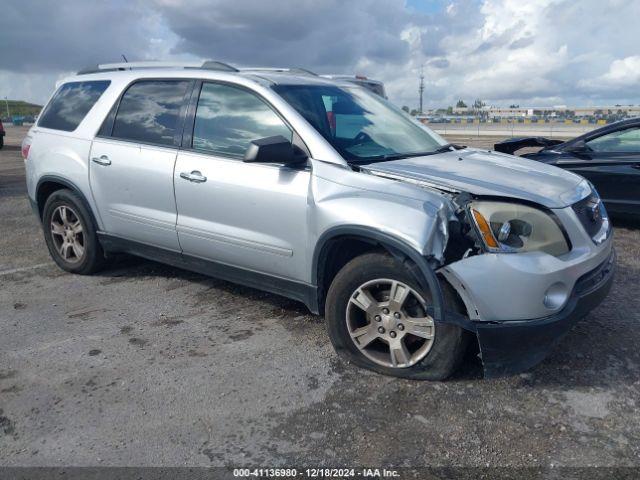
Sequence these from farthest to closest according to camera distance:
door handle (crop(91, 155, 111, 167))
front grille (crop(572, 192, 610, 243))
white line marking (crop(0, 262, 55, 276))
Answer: white line marking (crop(0, 262, 55, 276)) < door handle (crop(91, 155, 111, 167)) < front grille (crop(572, 192, 610, 243))

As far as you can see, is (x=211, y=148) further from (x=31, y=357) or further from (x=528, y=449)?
(x=528, y=449)

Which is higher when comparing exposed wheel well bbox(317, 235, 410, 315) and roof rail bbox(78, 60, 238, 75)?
roof rail bbox(78, 60, 238, 75)

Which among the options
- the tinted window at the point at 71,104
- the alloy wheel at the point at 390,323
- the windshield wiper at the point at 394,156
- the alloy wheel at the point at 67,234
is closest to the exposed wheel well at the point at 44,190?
the alloy wheel at the point at 67,234

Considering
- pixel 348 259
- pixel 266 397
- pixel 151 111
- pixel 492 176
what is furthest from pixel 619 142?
pixel 266 397

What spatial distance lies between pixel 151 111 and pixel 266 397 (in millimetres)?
2584

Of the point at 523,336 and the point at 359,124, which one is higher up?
the point at 359,124

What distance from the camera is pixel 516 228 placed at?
3.15m

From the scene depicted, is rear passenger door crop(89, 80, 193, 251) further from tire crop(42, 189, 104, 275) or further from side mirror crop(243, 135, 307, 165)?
side mirror crop(243, 135, 307, 165)

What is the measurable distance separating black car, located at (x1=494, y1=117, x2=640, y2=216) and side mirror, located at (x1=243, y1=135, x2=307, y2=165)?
146 inches

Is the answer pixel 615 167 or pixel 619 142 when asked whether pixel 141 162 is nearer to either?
pixel 615 167

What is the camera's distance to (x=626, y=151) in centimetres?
680

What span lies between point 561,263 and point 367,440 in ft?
4.57

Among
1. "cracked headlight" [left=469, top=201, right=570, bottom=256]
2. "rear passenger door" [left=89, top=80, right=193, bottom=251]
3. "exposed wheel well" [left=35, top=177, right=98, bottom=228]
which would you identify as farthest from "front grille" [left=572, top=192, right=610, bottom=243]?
"exposed wheel well" [left=35, top=177, right=98, bottom=228]

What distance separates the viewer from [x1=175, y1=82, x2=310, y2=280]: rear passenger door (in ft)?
12.2
